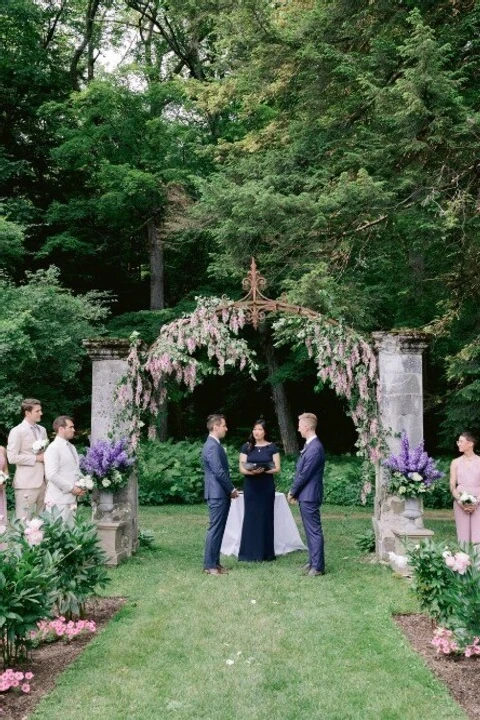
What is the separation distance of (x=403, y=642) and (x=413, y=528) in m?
2.86

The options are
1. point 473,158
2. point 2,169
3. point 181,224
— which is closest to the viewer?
point 473,158

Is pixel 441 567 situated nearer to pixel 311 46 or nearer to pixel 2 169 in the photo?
pixel 311 46

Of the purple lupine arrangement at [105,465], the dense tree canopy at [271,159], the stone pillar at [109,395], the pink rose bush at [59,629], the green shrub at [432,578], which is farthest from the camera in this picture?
the dense tree canopy at [271,159]

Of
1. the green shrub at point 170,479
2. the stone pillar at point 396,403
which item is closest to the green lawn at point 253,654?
the stone pillar at point 396,403

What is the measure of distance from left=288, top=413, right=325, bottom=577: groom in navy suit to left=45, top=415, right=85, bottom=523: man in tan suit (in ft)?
7.64

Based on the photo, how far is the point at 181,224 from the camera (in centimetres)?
1652

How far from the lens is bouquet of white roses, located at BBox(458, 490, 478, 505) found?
7.55 m

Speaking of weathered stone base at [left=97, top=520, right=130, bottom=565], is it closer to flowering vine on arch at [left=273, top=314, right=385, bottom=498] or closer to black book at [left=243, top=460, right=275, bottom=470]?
black book at [left=243, top=460, right=275, bottom=470]

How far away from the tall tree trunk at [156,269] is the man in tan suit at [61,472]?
12445 mm

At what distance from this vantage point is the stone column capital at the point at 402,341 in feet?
28.3

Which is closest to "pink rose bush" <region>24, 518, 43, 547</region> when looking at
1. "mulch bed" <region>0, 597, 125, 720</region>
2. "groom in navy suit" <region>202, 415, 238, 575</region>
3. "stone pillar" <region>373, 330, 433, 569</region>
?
"mulch bed" <region>0, 597, 125, 720</region>

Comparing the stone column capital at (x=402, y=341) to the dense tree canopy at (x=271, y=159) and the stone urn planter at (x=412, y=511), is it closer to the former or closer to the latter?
the dense tree canopy at (x=271, y=159)

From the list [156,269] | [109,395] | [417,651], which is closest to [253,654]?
[417,651]

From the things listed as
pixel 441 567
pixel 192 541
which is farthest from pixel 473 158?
pixel 441 567
